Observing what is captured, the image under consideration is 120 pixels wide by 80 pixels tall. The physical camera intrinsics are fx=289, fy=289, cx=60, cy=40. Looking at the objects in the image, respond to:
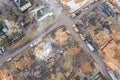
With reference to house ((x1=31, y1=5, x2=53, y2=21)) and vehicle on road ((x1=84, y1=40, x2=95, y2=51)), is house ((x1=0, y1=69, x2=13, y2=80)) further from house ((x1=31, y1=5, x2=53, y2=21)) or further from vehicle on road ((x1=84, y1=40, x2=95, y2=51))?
vehicle on road ((x1=84, y1=40, x2=95, y2=51))

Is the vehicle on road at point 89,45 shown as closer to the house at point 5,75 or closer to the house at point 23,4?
the house at point 23,4

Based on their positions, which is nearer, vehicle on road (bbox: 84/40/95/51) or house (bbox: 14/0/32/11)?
vehicle on road (bbox: 84/40/95/51)

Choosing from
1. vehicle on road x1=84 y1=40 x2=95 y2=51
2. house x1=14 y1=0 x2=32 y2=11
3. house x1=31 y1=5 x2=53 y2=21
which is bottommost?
vehicle on road x1=84 y1=40 x2=95 y2=51

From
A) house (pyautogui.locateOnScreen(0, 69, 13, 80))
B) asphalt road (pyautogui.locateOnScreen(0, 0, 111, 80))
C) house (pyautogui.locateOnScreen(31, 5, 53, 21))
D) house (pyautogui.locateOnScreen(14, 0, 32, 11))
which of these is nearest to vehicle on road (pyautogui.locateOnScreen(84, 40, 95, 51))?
asphalt road (pyautogui.locateOnScreen(0, 0, 111, 80))

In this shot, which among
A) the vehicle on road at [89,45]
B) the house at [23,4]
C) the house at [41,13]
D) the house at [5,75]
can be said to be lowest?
the vehicle on road at [89,45]

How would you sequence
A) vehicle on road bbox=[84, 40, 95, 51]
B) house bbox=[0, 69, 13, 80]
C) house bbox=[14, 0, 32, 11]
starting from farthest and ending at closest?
house bbox=[14, 0, 32, 11] → vehicle on road bbox=[84, 40, 95, 51] → house bbox=[0, 69, 13, 80]

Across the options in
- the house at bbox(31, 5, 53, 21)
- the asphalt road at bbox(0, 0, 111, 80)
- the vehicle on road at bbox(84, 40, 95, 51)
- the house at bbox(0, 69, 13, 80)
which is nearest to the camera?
the house at bbox(0, 69, 13, 80)

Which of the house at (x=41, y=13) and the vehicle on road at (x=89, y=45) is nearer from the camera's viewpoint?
the vehicle on road at (x=89, y=45)

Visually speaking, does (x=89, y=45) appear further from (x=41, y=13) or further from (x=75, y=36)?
(x=41, y=13)

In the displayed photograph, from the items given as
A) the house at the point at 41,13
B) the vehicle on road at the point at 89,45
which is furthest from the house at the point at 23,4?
the vehicle on road at the point at 89,45

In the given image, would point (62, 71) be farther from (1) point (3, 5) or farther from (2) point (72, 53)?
(1) point (3, 5)
